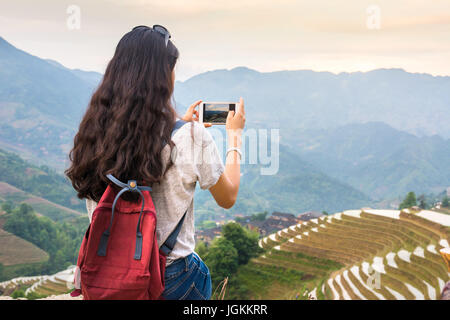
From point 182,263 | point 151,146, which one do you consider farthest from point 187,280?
point 151,146

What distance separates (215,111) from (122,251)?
501mm

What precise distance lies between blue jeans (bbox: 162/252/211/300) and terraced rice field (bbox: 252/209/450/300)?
26.0ft

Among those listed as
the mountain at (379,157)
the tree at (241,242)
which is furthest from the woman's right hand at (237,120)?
the mountain at (379,157)

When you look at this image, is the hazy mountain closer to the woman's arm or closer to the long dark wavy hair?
the woman's arm

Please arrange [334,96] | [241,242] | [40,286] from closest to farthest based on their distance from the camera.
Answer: [241,242] → [40,286] → [334,96]

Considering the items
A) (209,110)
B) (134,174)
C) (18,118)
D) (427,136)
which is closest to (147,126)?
(134,174)

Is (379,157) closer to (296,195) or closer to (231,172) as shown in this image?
(296,195)

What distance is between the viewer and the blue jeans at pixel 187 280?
3.31 feet

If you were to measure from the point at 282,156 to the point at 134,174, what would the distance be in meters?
94.0

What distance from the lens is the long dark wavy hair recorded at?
3.13 ft

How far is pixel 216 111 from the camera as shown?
1248 millimetres

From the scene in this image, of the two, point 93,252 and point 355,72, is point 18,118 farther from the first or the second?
point 355,72

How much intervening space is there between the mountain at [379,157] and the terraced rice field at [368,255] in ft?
253
